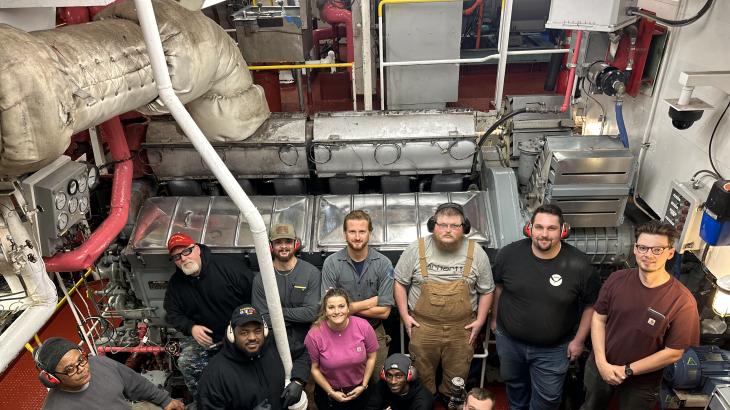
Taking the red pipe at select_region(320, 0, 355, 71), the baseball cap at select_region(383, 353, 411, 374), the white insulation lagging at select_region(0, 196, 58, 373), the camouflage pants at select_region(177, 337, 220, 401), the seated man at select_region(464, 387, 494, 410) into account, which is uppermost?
the red pipe at select_region(320, 0, 355, 71)

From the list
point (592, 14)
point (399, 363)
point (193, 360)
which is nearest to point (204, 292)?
point (193, 360)

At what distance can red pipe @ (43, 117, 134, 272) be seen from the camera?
3.25 meters

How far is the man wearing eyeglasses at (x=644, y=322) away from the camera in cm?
278

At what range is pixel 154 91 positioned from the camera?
3.18 m

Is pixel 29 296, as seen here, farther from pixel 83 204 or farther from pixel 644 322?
pixel 644 322

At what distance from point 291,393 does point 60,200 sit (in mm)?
1704

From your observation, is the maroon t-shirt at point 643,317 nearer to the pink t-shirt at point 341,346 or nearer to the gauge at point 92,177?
the pink t-shirt at point 341,346

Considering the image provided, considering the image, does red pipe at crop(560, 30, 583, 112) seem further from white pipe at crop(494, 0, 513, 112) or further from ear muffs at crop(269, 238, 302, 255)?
ear muffs at crop(269, 238, 302, 255)

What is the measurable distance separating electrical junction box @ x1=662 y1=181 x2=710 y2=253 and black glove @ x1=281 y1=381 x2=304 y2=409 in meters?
2.44

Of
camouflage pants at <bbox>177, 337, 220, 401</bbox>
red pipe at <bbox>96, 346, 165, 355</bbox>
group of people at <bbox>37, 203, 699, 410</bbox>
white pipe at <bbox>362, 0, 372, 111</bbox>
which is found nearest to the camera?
group of people at <bbox>37, 203, 699, 410</bbox>

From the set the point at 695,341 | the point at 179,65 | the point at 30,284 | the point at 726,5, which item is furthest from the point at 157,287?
the point at 726,5

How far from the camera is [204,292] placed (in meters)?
3.54

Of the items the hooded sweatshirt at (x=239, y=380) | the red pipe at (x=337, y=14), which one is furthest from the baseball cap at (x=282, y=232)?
the red pipe at (x=337, y=14)

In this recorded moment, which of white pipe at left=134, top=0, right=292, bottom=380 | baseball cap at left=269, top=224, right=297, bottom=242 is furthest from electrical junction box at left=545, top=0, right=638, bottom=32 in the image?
white pipe at left=134, top=0, right=292, bottom=380
